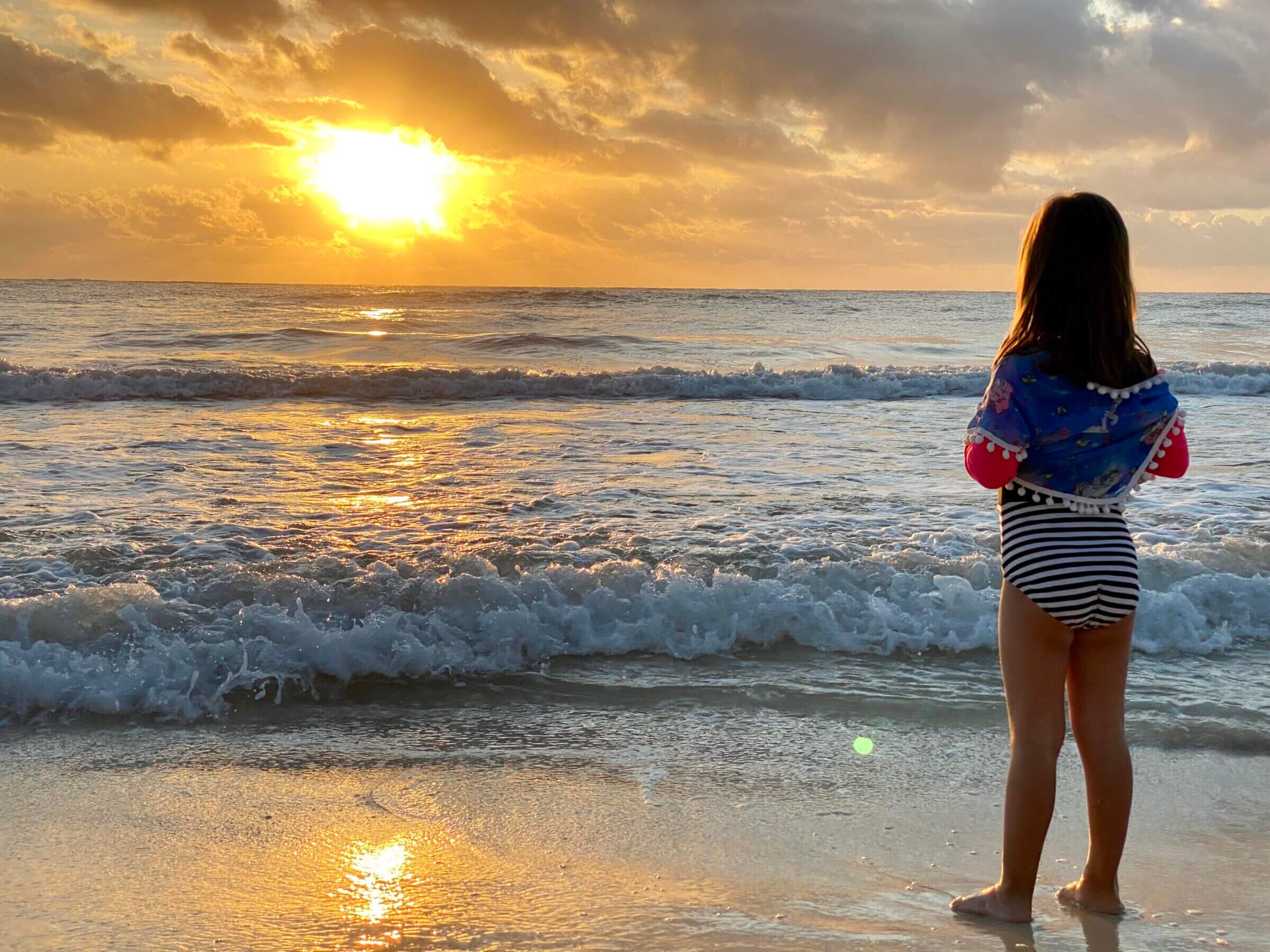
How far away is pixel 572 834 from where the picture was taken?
3188 mm

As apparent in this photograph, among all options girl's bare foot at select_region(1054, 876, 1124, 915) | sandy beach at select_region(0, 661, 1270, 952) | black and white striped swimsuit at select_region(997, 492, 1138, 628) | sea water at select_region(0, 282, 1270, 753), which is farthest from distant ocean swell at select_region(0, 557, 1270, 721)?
black and white striped swimsuit at select_region(997, 492, 1138, 628)

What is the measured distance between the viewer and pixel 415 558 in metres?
5.83

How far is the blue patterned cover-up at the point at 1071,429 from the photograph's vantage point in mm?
2447

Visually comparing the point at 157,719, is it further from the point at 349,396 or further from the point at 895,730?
the point at 349,396

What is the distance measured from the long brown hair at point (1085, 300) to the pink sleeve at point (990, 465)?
243 mm

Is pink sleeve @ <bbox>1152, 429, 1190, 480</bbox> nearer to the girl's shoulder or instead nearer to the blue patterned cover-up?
the blue patterned cover-up

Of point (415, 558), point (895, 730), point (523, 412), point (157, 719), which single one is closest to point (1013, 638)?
point (895, 730)

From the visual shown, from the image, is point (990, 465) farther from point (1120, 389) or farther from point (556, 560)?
point (556, 560)

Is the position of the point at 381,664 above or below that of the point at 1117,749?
below

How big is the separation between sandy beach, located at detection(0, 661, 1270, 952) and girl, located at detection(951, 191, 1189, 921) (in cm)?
41

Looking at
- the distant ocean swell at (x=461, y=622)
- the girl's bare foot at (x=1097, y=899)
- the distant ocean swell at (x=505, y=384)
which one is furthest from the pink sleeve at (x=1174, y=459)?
the distant ocean swell at (x=505, y=384)

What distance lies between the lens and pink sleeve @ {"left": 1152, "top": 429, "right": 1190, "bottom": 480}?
8.36ft

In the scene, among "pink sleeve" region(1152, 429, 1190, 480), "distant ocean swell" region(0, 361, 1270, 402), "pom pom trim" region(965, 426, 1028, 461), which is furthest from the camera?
"distant ocean swell" region(0, 361, 1270, 402)

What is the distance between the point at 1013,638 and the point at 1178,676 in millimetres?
2679
